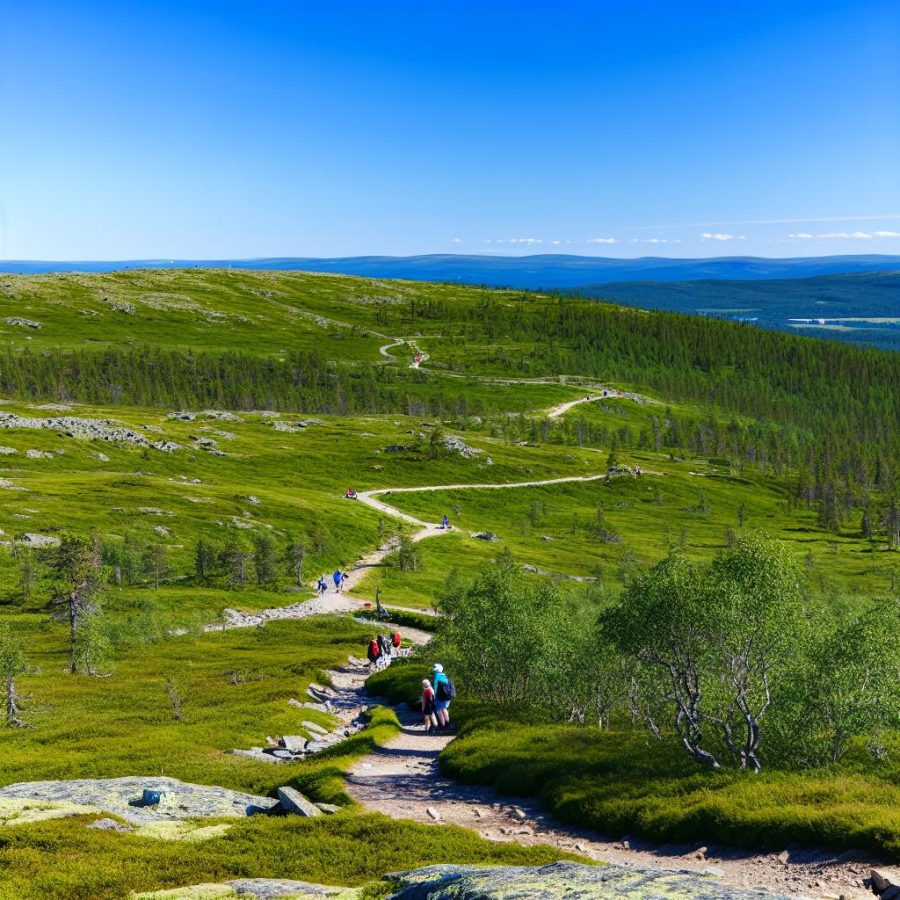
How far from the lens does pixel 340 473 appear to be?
179 meters

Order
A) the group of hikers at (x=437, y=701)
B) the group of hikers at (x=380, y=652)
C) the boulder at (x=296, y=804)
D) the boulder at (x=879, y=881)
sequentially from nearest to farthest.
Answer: the boulder at (x=879, y=881), the boulder at (x=296, y=804), the group of hikers at (x=437, y=701), the group of hikers at (x=380, y=652)

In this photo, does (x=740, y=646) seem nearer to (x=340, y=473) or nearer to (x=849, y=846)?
(x=849, y=846)

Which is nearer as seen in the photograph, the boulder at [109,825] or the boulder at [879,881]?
the boulder at [879,881]

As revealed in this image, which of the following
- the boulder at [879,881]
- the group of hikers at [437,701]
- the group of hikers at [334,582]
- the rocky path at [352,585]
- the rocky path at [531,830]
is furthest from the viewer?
the group of hikers at [334,582]

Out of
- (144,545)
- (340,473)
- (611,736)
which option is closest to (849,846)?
(611,736)

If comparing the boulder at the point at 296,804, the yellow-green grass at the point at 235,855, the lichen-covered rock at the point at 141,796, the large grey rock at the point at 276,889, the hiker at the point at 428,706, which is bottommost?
the hiker at the point at 428,706

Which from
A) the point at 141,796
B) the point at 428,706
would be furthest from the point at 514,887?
the point at 428,706

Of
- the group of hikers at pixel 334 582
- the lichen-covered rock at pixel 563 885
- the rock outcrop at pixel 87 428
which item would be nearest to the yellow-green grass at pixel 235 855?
the lichen-covered rock at pixel 563 885

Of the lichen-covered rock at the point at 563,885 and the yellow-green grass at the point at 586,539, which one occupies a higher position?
the lichen-covered rock at the point at 563,885

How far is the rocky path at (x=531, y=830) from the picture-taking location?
20.0m

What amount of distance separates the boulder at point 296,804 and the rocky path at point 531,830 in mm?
2770

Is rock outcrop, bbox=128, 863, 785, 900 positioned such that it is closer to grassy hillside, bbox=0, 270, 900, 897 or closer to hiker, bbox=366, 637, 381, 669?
grassy hillside, bbox=0, 270, 900, 897

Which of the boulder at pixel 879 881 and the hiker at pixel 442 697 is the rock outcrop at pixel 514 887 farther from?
the hiker at pixel 442 697

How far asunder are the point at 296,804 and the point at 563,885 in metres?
13.5
